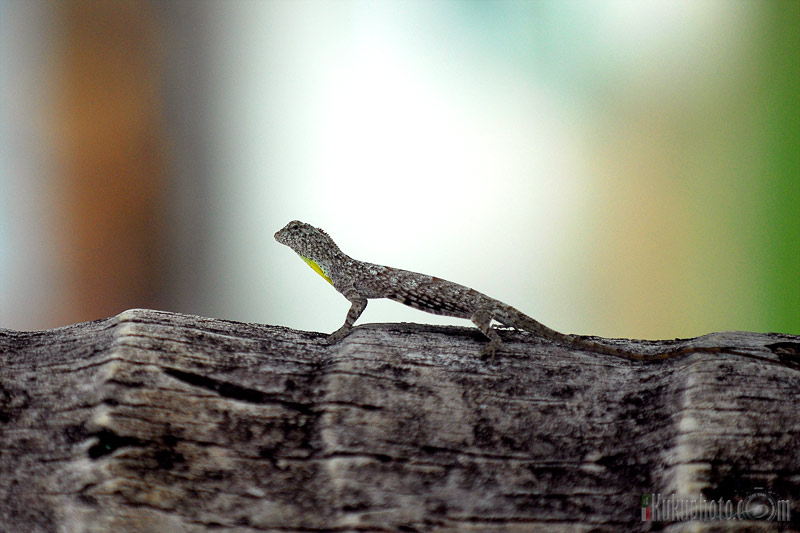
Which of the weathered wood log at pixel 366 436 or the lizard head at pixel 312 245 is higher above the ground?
the lizard head at pixel 312 245

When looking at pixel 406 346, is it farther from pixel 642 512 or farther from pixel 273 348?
pixel 642 512

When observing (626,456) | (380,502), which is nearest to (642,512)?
(626,456)

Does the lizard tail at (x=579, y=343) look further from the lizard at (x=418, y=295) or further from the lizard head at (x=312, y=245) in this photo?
the lizard head at (x=312, y=245)

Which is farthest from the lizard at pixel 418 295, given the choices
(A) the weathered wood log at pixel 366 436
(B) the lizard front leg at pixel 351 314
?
(A) the weathered wood log at pixel 366 436

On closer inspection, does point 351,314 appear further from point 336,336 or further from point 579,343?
point 579,343

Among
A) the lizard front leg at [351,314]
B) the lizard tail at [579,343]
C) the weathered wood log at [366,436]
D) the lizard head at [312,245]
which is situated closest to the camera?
the weathered wood log at [366,436]

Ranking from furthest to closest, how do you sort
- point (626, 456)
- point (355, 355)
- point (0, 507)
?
point (355, 355) < point (626, 456) < point (0, 507)

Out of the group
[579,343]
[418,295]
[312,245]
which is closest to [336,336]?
[418,295]
